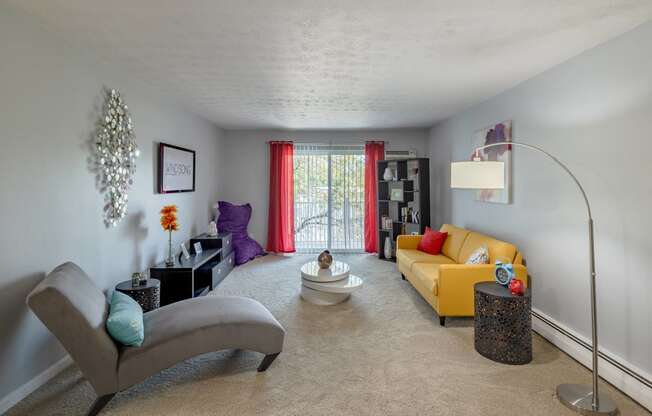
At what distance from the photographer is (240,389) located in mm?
2268

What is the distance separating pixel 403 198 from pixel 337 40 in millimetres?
3956

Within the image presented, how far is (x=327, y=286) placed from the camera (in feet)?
12.4

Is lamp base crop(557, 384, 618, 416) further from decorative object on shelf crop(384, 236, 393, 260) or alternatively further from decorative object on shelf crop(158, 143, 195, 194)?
Result: decorative object on shelf crop(158, 143, 195, 194)

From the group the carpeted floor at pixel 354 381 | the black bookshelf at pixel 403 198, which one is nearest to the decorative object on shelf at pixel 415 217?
the black bookshelf at pixel 403 198

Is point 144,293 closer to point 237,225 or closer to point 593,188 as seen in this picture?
point 237,225

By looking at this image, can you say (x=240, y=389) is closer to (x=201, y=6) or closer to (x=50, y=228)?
(x=50, y=228)

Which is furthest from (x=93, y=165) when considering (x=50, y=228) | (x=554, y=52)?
(x=554, y=52)

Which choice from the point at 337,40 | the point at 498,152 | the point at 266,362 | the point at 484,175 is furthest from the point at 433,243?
the point at 337,40

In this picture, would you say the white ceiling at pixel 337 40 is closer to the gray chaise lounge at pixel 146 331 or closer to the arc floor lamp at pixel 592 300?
the arc floor lamp at pixel 592 300

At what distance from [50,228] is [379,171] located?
4.96 metres

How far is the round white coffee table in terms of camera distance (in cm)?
378

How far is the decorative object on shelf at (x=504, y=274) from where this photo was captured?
2797 millimetres

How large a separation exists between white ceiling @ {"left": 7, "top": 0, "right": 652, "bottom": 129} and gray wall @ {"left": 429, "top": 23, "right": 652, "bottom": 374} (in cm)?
22

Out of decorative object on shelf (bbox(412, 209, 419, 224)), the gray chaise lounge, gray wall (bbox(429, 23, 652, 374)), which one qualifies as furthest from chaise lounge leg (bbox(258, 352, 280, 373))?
decorative object on shelf (bbox(412, 209, 419, 224))
